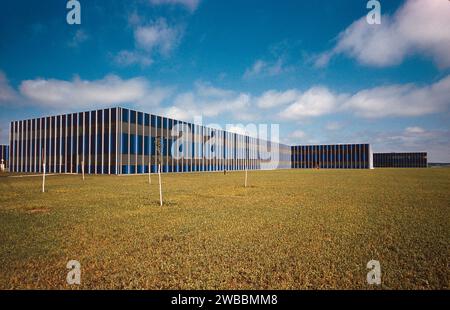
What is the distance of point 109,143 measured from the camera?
53.1 meters

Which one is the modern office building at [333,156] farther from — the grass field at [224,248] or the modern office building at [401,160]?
the grass field at [224,248]

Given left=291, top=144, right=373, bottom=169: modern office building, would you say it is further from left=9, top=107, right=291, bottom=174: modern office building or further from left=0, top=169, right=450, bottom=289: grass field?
left=0, top=169, right=450, bottom=289: grass field

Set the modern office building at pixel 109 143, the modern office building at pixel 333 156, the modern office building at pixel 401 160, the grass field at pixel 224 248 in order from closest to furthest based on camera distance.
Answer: the grass field at pixel 224 248
the modern office building at pixel 109 143
the modern office building at pixel 333 156
the modern office building at pixel 401 160

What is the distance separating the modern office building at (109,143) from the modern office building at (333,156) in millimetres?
80369

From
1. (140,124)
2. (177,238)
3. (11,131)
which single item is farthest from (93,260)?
(11,131)

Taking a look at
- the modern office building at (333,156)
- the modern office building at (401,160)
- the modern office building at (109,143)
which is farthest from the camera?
the modern office building at (401,160)

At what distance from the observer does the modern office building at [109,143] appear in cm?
5338

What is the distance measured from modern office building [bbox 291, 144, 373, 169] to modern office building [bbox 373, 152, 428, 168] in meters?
45.2

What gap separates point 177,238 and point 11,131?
283 feet

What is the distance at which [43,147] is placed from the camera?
207ft

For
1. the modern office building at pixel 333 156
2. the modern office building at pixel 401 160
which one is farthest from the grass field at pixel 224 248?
the modern office building at pixel 401 160

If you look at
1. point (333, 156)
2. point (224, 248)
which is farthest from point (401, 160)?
point (224, 248)

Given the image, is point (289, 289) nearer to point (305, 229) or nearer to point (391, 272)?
point (391, 272)

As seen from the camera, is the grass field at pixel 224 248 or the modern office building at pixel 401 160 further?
the modern office building at pixel 401 160
